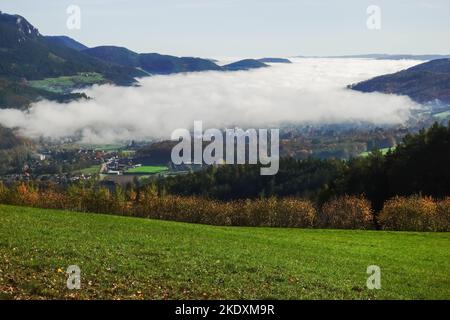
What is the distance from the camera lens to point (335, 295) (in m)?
26.0

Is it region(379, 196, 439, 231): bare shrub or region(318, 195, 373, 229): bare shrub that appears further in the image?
region(318, 195, 373, 229): bare shrub

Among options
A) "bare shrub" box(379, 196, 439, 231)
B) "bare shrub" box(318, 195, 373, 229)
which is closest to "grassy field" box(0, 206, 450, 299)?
"bare shrub" box(379, 196, 439, 231)

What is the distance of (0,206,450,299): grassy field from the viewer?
82.2 feet

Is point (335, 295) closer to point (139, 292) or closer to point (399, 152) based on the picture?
point (139, 292)

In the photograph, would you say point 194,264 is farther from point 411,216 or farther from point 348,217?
point 348,217

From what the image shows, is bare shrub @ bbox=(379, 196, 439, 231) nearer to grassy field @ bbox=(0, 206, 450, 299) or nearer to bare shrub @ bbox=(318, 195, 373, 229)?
bare shrub @ bbox=(318, 195, 373, 229)

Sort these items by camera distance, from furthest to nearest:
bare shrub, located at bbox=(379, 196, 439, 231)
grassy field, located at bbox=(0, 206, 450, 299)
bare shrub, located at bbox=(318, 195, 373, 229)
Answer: bare shrub, located at bbox=(318, 195, 373, 229)
bare shrub, located at bbox=(379, 196, 439, 231)
grassy field, located at bbox=(0, 206, 450, 299)

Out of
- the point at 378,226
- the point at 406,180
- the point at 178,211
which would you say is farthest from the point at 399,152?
the point at 178,211

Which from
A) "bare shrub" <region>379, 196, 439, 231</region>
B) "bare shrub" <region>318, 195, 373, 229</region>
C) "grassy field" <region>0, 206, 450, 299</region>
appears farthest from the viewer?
"bare shrub" <region>318, 195, 373, 229</region>

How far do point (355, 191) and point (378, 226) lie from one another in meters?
24.2

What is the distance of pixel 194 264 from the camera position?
30938mm

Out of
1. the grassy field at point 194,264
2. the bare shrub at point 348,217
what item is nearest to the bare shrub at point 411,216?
the bare shrub at point 348,217

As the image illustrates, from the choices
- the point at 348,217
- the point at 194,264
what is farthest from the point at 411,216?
the point at 194,264

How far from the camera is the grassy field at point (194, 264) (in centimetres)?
2506
